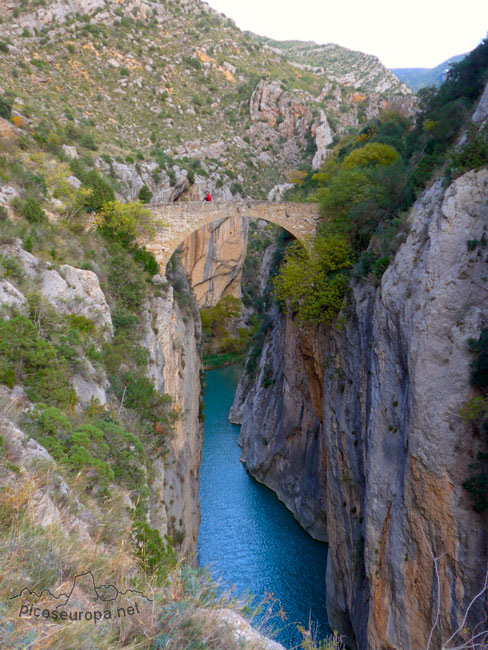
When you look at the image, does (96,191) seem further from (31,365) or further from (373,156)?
(373,156)

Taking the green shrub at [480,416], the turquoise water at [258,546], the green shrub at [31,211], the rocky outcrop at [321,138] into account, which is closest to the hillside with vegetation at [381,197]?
the green shrub at [480,416]

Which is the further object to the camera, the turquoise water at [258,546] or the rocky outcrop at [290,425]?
the rocky outcrop at [290,425]

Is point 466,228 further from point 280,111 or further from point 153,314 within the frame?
point 280,111

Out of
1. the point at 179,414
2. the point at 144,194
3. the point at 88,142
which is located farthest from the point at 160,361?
the point at 88,142

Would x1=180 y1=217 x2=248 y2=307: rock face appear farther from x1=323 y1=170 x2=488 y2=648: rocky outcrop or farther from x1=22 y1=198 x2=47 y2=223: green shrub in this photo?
x1=323 y1=170 x2=488 y2=648: rocky outcrop

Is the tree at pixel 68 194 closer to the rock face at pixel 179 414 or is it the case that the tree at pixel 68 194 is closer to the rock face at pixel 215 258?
the rock face at pixel 179 414

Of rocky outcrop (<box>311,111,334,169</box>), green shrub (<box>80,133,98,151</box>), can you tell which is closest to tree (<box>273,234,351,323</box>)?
green shrub (<box>80,133,98,151</box>)
